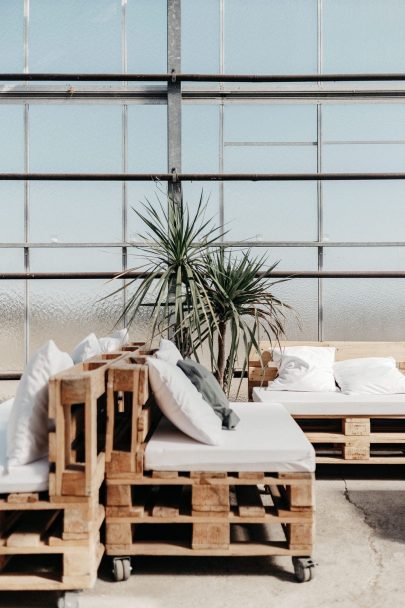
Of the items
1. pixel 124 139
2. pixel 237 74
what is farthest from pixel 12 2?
pixel 237 74

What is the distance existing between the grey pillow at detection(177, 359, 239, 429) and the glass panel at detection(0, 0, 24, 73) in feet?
12.1

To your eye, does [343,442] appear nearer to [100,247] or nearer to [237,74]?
[100,247]

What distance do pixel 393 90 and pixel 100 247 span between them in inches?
116

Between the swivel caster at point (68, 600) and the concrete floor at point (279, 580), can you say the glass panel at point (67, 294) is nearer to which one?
the concrete floor at point (279, 580)

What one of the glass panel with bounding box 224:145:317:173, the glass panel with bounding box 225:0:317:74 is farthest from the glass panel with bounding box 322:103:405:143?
the glass panel with bounding box 225:0:317:74

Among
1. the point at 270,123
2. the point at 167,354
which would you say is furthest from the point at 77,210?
the point at 167,354

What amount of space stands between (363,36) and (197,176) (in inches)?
78.5

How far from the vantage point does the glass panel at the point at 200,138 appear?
521 cm

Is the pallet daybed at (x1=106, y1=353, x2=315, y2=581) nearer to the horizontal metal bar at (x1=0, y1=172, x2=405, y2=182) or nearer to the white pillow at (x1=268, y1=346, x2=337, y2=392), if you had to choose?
the white pillow at (x1=268, y1=346, x2=337, y2=392)

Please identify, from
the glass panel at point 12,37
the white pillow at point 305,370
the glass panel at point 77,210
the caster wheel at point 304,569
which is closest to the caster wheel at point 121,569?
the caster wheel at point 304,569

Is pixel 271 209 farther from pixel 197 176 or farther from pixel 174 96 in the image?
pixel 174 96

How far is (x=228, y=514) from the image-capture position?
230cm

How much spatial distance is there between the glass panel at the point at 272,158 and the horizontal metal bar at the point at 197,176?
0.13 metres

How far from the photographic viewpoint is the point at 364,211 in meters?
5.18
